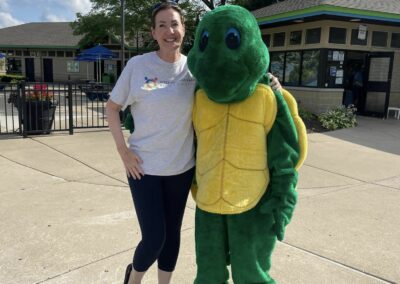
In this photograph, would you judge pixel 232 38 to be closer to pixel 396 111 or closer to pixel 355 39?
pixel 355 39

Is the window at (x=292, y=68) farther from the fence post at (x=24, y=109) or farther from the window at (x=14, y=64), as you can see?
the window at (x=14, y=64)

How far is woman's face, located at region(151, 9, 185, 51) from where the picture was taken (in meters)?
2.30

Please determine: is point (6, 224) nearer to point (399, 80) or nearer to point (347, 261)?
point (347, 261)

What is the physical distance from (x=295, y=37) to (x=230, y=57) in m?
11.7

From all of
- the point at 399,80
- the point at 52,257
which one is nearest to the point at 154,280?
the point at 52,257

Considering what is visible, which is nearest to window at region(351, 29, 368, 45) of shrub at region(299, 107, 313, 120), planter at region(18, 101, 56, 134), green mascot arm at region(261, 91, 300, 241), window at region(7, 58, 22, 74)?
shrub at region(299, 107, 313, 120)

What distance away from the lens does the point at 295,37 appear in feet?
42.6

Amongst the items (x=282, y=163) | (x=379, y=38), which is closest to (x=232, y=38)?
(x=282, y=163)

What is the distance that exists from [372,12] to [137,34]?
49.0ft

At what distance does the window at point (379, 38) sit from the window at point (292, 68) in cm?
231

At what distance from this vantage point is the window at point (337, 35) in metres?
11.8

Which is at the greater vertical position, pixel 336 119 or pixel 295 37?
pixel 295 37

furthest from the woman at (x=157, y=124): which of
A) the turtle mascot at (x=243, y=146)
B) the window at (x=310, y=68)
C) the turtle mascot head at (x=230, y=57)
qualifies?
the window at (x=310, y=68)

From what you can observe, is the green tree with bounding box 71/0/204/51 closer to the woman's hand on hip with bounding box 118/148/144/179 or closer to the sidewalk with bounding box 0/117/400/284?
the sidewalk with bounding box 0/117/400/284
